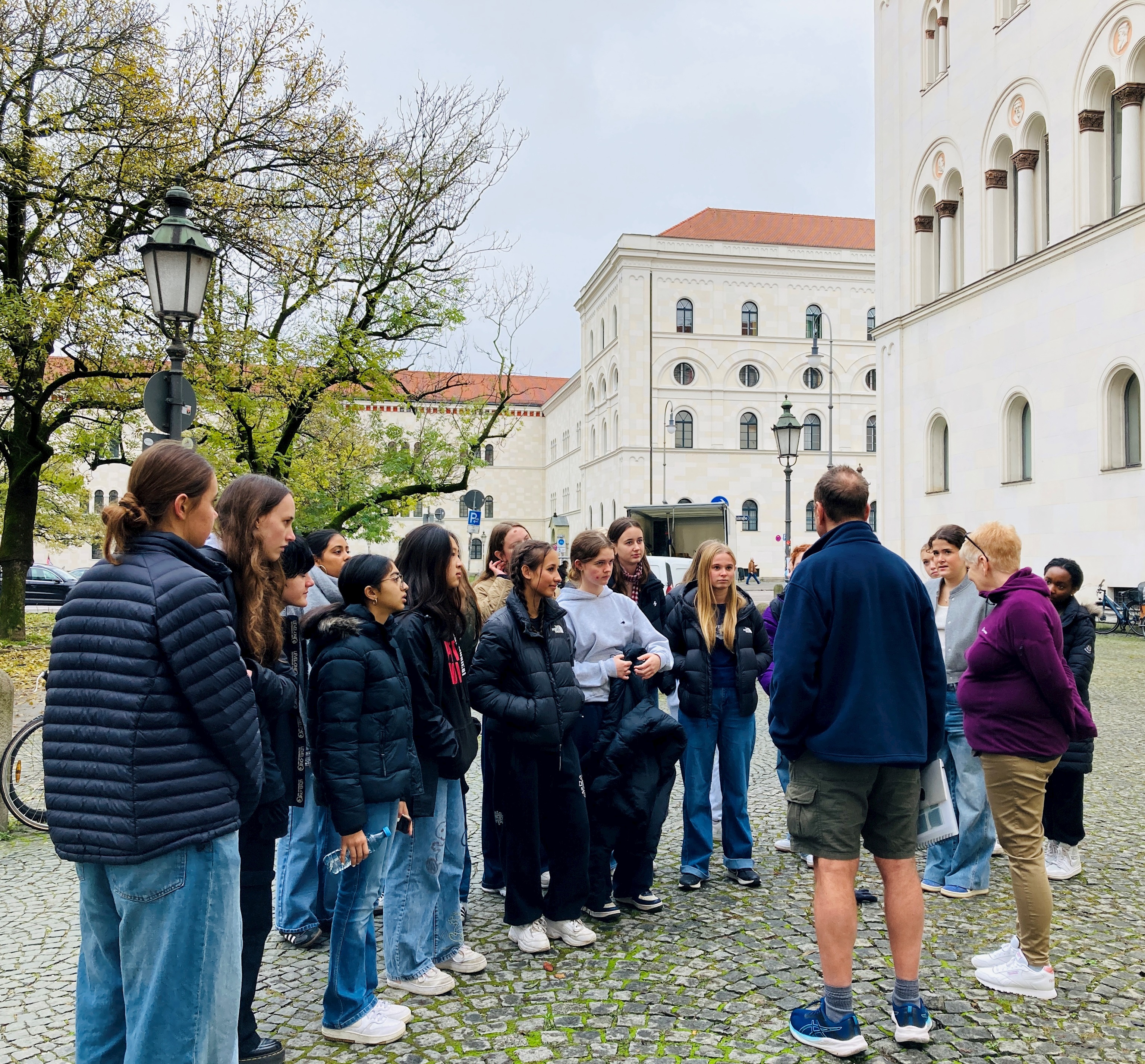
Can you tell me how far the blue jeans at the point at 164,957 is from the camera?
261cm

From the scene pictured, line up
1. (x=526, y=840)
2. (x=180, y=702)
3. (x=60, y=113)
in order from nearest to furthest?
(x=180, y=702), (x=526, y=840), (x=60, y=113)

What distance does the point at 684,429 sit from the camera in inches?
2569

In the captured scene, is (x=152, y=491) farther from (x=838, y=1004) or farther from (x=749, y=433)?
(x=749, y=433)

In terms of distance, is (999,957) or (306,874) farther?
(306,874)

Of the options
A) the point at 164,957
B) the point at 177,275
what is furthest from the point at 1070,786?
the point at 177,275

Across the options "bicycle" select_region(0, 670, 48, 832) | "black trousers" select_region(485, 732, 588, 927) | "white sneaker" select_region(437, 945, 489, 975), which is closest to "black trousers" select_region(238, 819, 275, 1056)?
"white sneaker" select_region(437, 945, 489, 975)

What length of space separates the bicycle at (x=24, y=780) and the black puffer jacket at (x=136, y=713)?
397cm

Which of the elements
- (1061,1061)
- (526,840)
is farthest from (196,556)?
(1061,1061)

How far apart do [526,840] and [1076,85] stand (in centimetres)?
2568

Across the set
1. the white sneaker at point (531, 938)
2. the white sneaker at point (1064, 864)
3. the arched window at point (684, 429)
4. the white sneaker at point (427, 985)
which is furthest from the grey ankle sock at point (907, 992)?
the arched window at point (684, 429)

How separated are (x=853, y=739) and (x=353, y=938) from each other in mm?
2107

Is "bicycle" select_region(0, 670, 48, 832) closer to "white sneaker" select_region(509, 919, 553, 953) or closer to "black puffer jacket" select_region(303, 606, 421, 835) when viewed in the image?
"black puffer jacket" select_region(303, 606, 421, 835)

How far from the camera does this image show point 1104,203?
918 inches

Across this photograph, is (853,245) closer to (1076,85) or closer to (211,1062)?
(1076,85)
